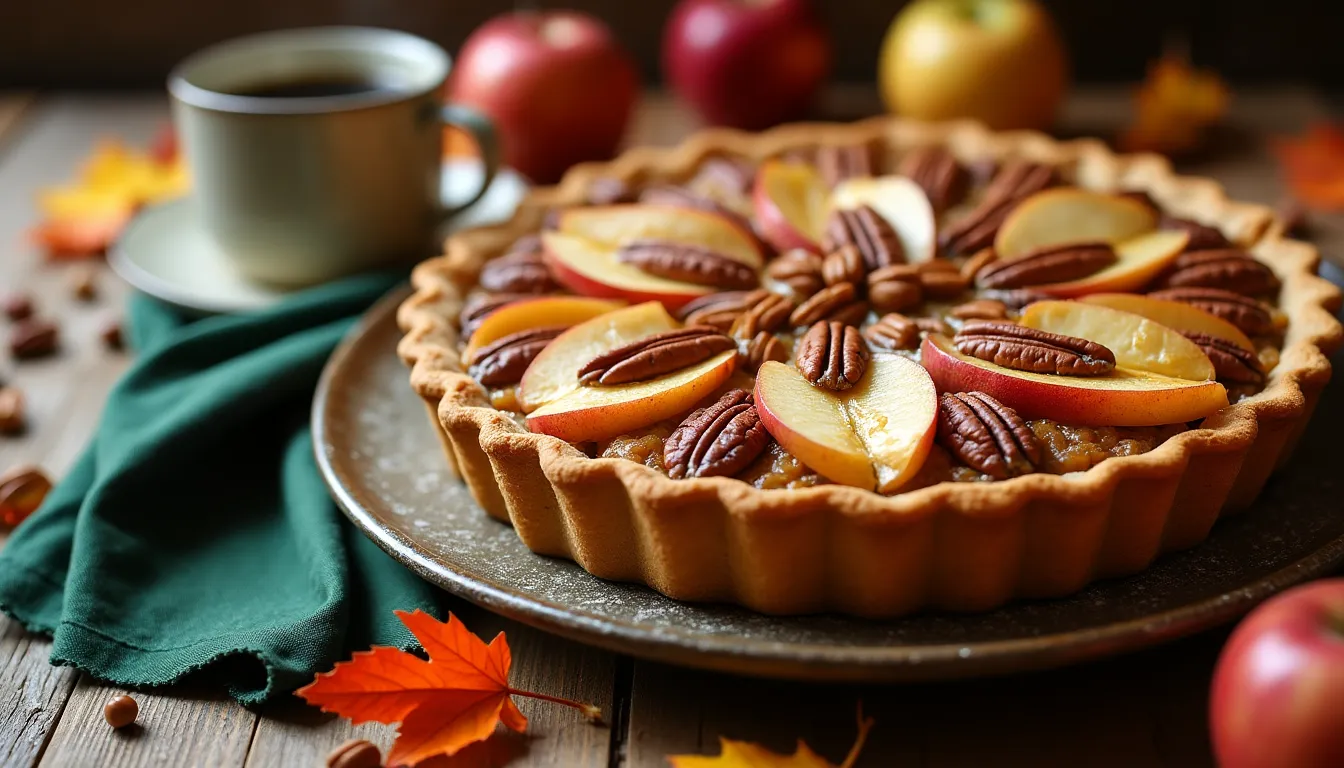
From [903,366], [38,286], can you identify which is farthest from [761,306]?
[38,286]

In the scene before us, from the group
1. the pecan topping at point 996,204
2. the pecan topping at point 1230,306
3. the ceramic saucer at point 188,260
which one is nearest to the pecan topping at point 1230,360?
the pecan topping at point 1230,306

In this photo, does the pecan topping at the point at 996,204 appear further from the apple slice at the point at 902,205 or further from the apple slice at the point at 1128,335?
the apple slice at the point at 1128,335

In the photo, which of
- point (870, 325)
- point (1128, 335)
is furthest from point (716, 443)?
point (1128, 335)

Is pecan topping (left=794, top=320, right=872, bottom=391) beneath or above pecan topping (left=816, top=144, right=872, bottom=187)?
above

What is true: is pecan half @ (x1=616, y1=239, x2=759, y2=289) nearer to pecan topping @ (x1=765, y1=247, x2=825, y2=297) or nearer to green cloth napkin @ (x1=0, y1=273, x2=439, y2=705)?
pecan topping @ (x1=765, y1=247, x2=825, y2=297)

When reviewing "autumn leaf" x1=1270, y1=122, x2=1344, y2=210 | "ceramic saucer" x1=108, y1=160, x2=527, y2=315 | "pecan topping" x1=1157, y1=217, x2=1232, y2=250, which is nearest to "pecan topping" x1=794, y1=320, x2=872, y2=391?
"pecan topping" x1=1157, y1=217, x2=1232, y2=250

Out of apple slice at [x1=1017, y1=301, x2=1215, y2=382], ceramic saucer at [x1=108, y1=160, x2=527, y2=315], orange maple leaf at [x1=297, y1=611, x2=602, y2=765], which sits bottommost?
ceramic saucer at [x1=108, y1=160, x2=527, y2=315]
